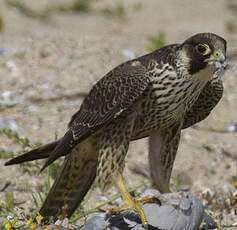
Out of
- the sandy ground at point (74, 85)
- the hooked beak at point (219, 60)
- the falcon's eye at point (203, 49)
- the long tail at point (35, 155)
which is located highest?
the falcon's eye at point (203, 49)

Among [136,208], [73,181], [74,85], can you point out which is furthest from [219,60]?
[74,85]

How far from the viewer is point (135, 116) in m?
5.44

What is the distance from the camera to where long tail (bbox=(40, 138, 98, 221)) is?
5754 mm

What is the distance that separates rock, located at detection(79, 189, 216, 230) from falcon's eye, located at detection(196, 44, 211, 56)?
0.75 m

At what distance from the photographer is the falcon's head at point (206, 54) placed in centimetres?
526

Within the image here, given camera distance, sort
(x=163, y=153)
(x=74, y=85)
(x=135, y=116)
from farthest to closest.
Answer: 1. (x=74, y=85)
2. (x=163, y=153)
3. (x=135, y=116)

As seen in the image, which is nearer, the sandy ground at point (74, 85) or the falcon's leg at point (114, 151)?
the falcon's leg at point (114, 151)

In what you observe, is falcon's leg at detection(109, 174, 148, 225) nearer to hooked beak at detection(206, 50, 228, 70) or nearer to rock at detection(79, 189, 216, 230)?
rock at detection(79, 189, 216, 230)

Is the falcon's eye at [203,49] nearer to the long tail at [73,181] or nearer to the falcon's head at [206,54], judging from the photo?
the falcon's head at [206,54]

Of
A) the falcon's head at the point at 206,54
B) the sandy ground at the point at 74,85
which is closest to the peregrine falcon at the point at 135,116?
the falcon's head at the point at 206,54

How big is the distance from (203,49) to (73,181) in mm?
1120

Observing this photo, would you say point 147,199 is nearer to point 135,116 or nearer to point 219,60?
point 135,116

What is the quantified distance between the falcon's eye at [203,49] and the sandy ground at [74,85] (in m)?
0.32

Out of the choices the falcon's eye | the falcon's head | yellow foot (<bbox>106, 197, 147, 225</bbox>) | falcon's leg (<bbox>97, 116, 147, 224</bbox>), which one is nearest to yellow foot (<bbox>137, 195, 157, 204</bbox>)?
yellow foot (<bbox>106, 197, 147, 225</bbox>)
